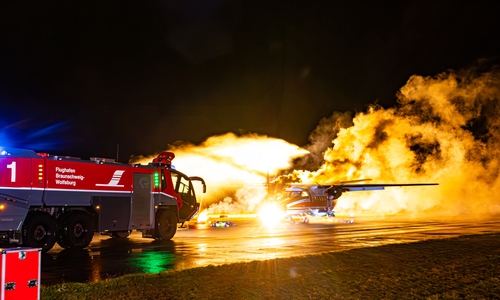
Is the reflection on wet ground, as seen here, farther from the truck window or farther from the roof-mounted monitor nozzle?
the roof-mounted monitor nozzle

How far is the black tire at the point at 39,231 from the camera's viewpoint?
16.5 metres

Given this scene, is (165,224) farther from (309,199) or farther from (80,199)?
(309,199)

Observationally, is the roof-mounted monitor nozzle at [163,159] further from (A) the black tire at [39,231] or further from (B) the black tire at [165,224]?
(A) the black tire at [39,231]

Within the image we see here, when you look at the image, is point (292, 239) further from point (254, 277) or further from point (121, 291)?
point (121, 291)

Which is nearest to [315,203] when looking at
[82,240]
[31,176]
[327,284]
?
[82,240]

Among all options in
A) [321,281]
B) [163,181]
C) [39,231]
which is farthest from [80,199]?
[321,281]

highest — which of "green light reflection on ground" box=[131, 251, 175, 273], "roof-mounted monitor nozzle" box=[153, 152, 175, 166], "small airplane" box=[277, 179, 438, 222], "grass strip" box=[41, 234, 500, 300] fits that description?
"roof-mounted monitor nozzle" box=[153, 152, 175, 166]

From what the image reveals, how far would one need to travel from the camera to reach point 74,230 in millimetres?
18141

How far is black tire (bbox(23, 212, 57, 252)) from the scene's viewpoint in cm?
1648

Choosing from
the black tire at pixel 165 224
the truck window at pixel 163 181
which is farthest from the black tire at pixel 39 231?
the truck window at pixel 163 181

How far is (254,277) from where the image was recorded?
1150 centimetres

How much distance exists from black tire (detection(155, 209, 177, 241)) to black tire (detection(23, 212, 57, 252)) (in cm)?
539

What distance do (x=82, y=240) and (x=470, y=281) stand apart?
44.3 feet

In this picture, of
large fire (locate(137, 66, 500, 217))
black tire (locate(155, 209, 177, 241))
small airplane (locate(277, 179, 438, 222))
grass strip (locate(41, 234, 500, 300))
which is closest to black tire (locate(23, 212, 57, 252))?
black tire (locate(155, 209, 177, 241))
